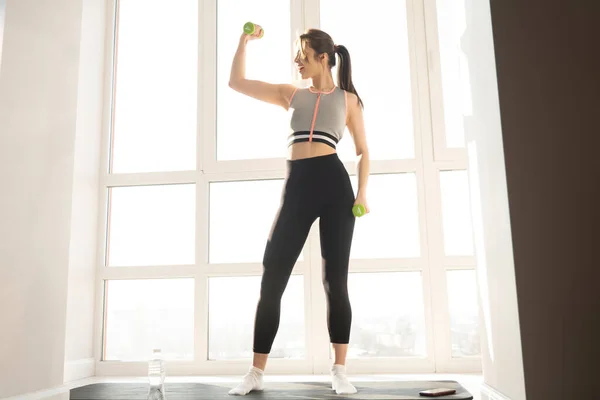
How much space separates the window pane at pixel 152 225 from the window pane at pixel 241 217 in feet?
0.42

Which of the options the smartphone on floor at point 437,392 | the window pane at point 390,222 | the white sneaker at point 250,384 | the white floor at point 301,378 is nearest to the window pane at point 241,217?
the window pane at point 390,222

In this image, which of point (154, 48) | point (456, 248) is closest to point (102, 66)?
point (154, 48)

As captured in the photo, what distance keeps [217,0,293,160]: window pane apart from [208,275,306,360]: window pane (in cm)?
72

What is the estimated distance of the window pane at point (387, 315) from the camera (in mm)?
2795

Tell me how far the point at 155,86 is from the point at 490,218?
2233 mm

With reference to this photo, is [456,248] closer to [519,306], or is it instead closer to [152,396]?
[519,306]

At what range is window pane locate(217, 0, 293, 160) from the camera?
306cm

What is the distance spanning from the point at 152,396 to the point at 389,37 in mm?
2267

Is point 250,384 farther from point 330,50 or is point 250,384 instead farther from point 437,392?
point 330,50

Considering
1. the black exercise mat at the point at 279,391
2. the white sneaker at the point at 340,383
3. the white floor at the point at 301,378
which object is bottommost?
the white floor at the point at 301,378

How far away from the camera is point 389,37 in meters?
3.10

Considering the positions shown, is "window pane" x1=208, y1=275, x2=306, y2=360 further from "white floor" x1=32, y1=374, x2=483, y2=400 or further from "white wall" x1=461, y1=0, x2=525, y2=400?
"white wall" x1=461, y1=0, x2=525, y2=400

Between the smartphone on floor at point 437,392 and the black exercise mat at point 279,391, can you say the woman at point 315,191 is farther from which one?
the smartphone on floor at point 437,392

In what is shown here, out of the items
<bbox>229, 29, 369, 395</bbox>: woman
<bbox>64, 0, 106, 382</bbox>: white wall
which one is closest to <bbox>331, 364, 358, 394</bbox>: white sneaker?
<bbox>229, 29, 369, 395</bbox>: woman
